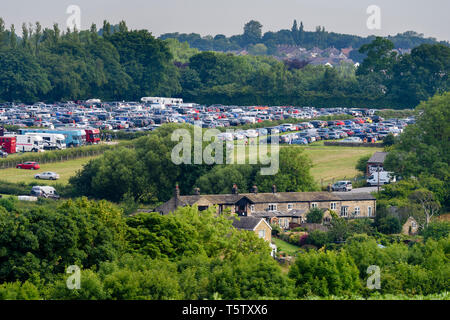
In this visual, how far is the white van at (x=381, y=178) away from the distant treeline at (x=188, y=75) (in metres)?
64.9

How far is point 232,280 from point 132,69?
128001mm

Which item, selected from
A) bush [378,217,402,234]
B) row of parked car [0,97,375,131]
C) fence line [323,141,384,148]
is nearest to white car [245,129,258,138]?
fence line [323,141,384,148]

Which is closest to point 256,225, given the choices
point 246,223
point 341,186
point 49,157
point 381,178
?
point 246,223

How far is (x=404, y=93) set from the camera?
135625mm

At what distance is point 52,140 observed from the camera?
8625 cm

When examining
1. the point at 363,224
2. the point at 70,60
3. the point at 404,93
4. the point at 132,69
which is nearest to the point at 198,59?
the point at 132,69

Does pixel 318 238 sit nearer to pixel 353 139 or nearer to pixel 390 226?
pixel 390 226

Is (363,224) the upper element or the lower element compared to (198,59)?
lower

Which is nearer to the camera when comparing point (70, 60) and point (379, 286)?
point (379, 286)

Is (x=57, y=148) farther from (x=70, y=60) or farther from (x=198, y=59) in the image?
(x=198, y=59)

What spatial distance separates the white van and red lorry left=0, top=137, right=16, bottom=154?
1313 inches

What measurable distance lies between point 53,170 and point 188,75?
86243 mm

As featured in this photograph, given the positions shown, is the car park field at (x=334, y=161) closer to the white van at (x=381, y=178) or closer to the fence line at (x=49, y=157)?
the white van at (x=381, y=178)
